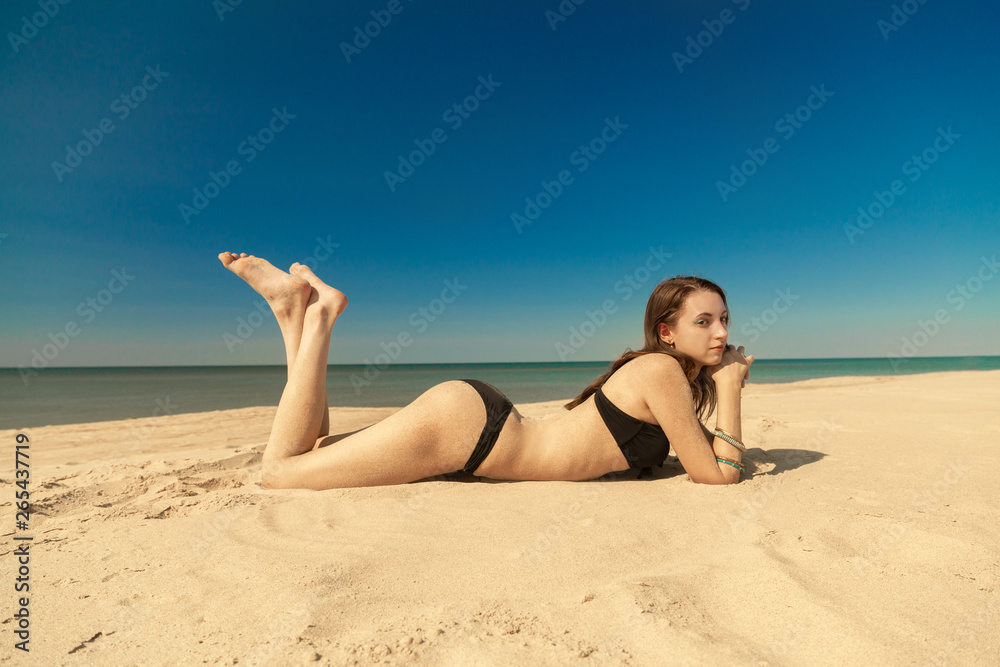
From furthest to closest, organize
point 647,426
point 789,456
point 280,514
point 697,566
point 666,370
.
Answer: point 789,456
point 647,426
point 666,370
point 280,514
point 697,566

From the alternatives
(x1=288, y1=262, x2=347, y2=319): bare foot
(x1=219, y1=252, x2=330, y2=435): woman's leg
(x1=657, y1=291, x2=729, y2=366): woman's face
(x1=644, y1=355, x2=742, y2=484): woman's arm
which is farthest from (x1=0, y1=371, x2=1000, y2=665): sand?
(x1=288, y1=262, x2=347, y2=319): bare foot

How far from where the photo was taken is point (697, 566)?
6.17ft

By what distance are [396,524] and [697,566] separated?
1340 mm

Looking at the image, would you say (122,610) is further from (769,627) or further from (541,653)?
(769,627)

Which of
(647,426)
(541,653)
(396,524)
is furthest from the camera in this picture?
(647,426)

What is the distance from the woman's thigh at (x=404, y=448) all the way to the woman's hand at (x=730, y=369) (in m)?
1.56

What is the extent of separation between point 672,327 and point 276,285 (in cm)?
269

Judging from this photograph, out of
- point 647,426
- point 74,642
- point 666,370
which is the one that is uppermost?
point 666,370

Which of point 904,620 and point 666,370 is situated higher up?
point 666,370

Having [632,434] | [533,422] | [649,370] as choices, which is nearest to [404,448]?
[533,422]

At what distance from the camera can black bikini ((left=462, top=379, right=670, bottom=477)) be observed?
3008 mm

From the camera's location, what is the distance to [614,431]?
10.3ft

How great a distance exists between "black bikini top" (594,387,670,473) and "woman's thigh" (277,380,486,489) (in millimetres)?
774

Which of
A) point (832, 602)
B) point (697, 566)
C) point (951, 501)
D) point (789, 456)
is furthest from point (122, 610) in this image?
point (789, 456)
